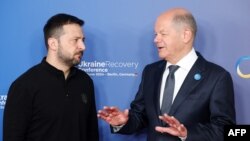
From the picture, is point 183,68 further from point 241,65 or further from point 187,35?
point 241,65

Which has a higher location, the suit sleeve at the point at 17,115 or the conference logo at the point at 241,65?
the conference logo at the point at 241,65

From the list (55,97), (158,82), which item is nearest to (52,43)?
(55,97)

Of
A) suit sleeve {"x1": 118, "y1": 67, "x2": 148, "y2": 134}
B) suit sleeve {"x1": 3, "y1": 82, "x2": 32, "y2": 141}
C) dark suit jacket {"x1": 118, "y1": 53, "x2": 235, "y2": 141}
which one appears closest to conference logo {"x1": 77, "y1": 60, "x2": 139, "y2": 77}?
suit sleeve {"x1": 118, "y1": 67, "x2": 148, "y2": 134}

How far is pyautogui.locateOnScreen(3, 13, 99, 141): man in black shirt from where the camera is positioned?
6.19 feet

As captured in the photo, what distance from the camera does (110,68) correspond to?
8.07ft

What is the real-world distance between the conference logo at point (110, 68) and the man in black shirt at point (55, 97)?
0.26 metres

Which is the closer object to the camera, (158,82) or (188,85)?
(188,85)

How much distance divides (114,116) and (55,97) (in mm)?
328

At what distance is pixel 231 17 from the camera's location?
2.43 metres

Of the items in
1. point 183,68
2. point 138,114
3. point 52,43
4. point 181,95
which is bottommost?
point 138,114

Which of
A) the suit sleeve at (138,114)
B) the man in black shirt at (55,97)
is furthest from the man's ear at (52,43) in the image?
the suit sleeve at (138,114)

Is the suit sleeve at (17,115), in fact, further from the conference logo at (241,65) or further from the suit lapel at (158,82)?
the conference logo at (241,65)

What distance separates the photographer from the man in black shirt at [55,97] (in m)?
1.89

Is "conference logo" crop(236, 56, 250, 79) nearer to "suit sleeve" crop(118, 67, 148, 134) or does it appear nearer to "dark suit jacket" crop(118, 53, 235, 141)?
"dark suit jacket" crop(118, 53, 235, 141)
